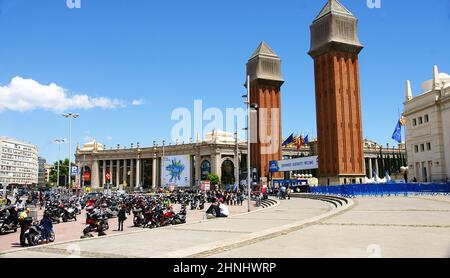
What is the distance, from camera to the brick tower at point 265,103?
7462cm

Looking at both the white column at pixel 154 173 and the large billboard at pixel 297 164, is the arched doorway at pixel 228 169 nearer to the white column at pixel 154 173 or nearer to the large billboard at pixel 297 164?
the white column at pixel 154 173

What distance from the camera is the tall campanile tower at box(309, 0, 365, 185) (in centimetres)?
5534

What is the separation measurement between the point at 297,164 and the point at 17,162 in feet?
434

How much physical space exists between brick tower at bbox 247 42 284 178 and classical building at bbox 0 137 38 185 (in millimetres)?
102422

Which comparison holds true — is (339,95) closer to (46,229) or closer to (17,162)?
(46,229)

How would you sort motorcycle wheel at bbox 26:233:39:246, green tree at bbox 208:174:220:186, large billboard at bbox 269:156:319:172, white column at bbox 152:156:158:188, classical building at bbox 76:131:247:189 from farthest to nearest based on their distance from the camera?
white column at bbox 152:156:158:188
classical building at bbox 76:131:247:189
green tree at bbox 208:174:220:186
large billboard at bbox 269:156:319:172
motorcycle wheel at bbox 26:233:39:246

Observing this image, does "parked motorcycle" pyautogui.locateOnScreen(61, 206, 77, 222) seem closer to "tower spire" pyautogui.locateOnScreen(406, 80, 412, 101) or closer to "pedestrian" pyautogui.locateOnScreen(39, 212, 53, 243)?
"pedestrian" pyautogui.locateOnScreen(39, 212, 53, 243)

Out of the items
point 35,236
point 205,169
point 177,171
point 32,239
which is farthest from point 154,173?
point 32,239

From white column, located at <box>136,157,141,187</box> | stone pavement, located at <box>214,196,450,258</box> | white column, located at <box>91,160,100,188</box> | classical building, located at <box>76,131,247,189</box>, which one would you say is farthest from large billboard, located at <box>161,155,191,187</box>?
stone pavement, located at <box>214,196,450,258</box>

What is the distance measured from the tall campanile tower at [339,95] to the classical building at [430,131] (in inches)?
374
